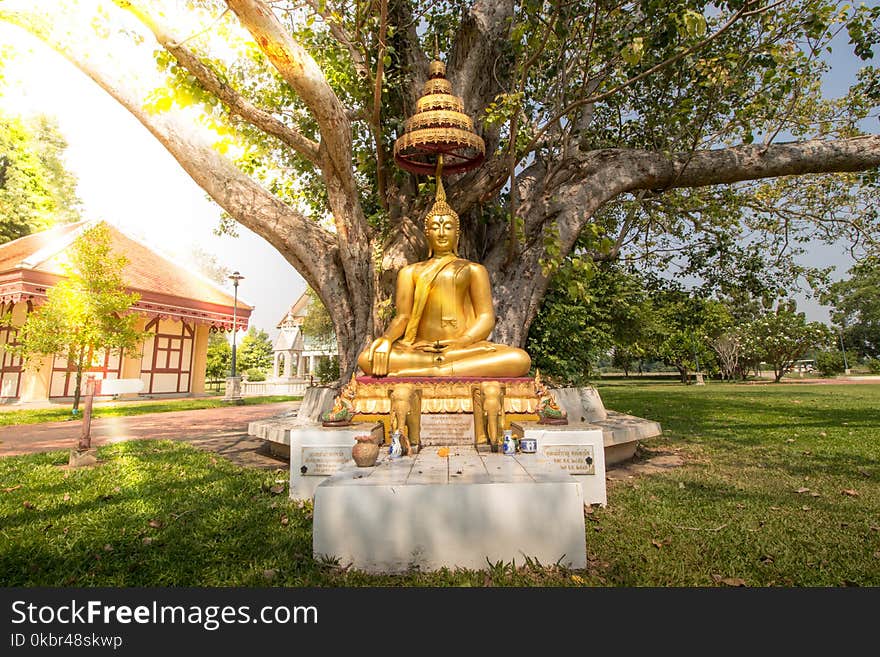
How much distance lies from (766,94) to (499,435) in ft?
20.2

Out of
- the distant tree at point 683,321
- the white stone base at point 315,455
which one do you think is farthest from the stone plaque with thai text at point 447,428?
the distant tree at point 683,321

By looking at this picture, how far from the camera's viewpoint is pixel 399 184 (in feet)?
23.5

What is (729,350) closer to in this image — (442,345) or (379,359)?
(442,345)

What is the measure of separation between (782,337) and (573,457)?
28.4 m

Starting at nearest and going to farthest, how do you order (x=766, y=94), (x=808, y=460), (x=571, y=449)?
(x=571, y=449) < (x=808, y=460) < (x=766, y=94)

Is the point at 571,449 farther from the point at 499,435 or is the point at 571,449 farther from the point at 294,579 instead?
the point at 294,579

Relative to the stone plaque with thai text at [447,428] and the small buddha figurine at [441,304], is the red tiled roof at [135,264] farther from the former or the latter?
the stone plaque with thai text at [447,428]

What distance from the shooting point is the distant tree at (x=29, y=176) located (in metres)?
16.1

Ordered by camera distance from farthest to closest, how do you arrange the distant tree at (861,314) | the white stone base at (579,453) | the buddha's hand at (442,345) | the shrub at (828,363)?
the distant tree at (861,314) < the shrub at (828,363) < the buddha's hand at (442,345) < the white stone base at (579,453)

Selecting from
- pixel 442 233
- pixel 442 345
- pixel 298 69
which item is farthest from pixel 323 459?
pixel 298 69

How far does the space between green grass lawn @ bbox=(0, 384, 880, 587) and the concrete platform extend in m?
0.09

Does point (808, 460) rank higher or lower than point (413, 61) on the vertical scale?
lower

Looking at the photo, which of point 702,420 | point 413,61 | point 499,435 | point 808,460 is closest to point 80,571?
point 499,435

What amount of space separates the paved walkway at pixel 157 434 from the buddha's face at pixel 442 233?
10.2ft
